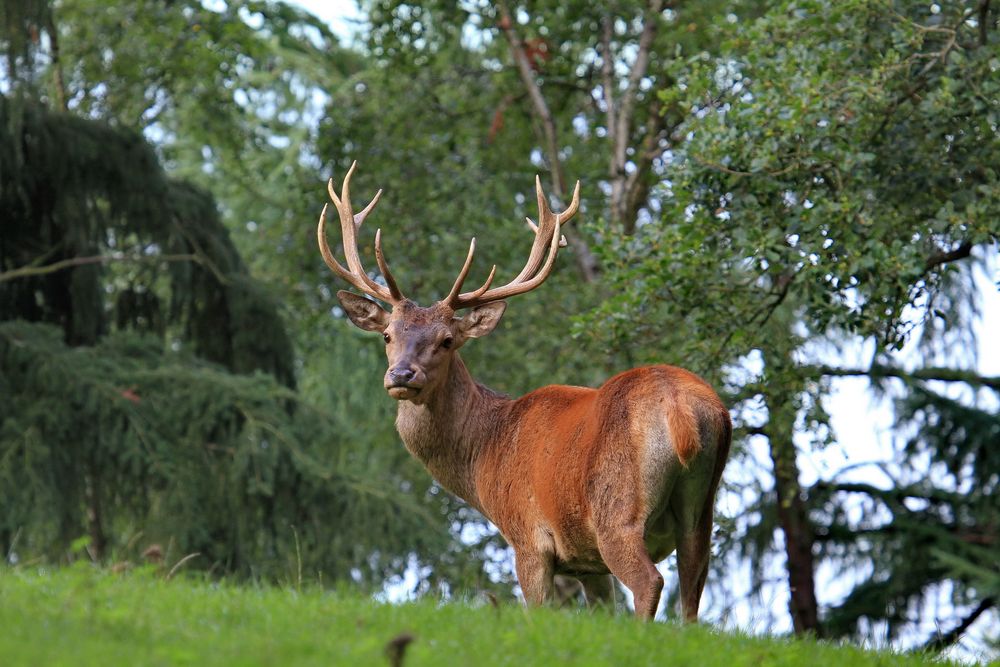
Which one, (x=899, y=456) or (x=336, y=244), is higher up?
(x=336, y=244)

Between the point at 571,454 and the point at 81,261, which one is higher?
the point at 81,261

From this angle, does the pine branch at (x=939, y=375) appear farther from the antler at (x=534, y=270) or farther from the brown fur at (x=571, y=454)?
the brown fur at (x=571, y=454)

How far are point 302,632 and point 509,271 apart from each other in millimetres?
11198

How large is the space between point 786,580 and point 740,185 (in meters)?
7.36

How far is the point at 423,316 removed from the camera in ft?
25.7

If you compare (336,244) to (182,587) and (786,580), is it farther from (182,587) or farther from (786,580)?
(182,587)

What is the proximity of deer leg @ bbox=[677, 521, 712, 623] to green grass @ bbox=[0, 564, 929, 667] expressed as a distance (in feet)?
0.78

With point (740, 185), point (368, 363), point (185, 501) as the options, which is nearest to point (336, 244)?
point (368, 363)

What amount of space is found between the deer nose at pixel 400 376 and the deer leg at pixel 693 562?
1.58 metres

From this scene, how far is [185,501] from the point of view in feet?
42.2

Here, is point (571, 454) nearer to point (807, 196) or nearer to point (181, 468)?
point (807, 196)

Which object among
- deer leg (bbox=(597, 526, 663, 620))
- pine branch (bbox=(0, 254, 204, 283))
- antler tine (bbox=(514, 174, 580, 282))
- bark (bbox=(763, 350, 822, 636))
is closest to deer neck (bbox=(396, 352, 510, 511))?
antler tine (bbox=(514, 174, 580, 282))

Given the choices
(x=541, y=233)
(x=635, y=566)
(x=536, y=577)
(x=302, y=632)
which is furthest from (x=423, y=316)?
(x=302, y=632)

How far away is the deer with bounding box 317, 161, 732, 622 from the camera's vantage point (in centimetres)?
657
